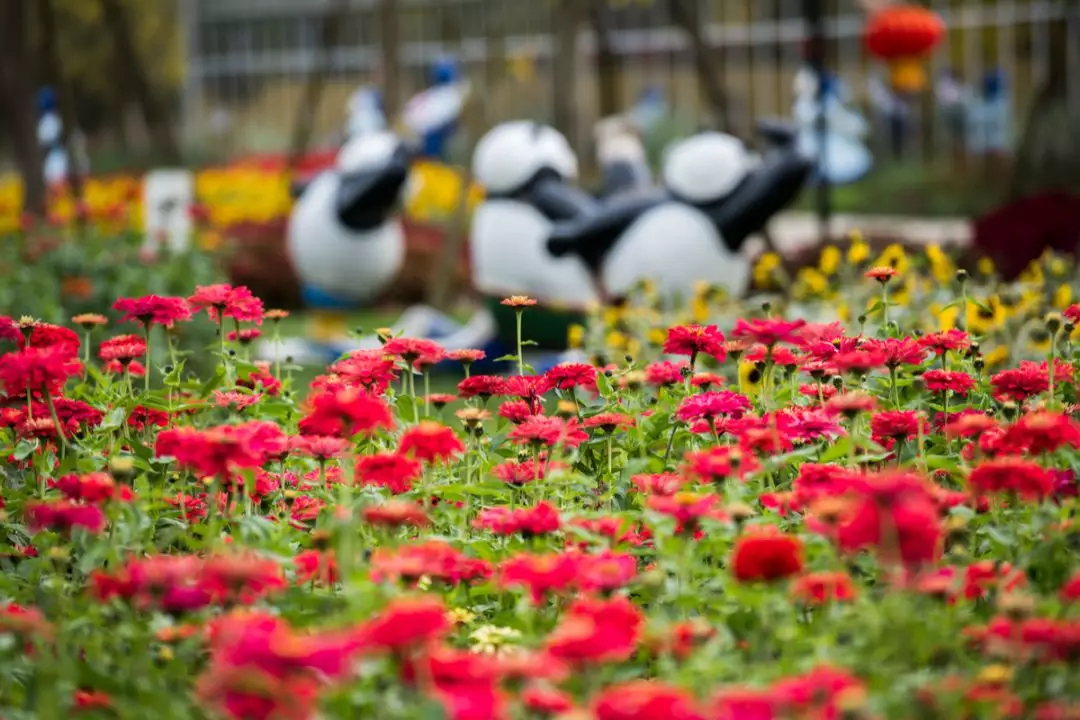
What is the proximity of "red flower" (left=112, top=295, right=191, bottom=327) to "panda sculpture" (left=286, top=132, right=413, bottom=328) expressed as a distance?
204 inches

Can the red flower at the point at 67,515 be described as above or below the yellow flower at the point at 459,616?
above

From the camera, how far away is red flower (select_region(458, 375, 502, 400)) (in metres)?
2.47

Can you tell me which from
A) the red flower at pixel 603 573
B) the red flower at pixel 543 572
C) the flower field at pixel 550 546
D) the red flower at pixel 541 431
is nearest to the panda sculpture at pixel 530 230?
the flower field at pixel 550 546

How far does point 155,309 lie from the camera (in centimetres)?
248

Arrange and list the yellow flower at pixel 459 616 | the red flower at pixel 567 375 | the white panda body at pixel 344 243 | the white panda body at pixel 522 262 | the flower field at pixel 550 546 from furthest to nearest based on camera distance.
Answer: the white panda body at pixel 344 243
the white panda body at pixel 522 262
the red flower at pixel 567 375
the yellow flower at pixel 459 616
the flower field at pixel 550 546

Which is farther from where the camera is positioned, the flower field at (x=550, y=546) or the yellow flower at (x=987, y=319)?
the yellow flower at (x=987, y=319)

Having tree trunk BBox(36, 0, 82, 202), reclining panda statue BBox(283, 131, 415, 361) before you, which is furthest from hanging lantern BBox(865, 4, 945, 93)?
tree trunk BBox(36, 0, 82, 202)

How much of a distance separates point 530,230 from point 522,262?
0.15 metres

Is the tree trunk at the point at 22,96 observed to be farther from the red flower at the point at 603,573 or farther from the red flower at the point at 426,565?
the red flower at the point at 603,573

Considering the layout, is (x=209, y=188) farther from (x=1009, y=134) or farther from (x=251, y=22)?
(x=251, y=22)

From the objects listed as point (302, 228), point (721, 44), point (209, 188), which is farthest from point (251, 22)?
point (302, 228)

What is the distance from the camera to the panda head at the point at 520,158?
22.5 ft

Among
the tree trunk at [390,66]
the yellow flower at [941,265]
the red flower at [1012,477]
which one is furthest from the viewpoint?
the tree trunk at [390,66]

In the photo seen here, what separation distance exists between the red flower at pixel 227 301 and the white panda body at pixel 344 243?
17.3 ft
